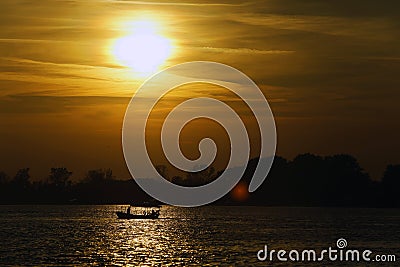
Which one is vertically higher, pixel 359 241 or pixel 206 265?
pixel 359 241

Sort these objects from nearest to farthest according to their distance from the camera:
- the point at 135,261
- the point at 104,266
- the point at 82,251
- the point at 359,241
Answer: the point at 104,266 < the point at 135,261 < the point at 82,251 < the point at 359,241

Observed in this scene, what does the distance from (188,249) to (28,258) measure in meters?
22.2

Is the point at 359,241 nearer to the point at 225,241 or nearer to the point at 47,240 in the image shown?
the point at 225,241

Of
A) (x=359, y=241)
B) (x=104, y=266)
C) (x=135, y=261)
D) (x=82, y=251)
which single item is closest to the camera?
(x=104, y=266)

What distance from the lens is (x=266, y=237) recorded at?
422ft

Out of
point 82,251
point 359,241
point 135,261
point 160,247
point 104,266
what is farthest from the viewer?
point 359,241

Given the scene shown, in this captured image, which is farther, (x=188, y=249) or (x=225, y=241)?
(x=225, y=241)

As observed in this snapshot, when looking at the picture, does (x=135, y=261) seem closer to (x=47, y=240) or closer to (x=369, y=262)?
(x=369, y=262)

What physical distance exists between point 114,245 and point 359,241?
36976mm

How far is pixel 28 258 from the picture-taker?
91188mm

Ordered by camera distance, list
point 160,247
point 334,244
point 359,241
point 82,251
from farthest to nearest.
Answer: point 359,241 → point 334,244 → point 160,247 → point 82,251

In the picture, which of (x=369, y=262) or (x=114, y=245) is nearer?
(x=369, y=262)

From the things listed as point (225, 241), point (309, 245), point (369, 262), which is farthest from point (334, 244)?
point (369, 262)

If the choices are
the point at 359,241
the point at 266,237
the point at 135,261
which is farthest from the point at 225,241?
the point at 135,261
